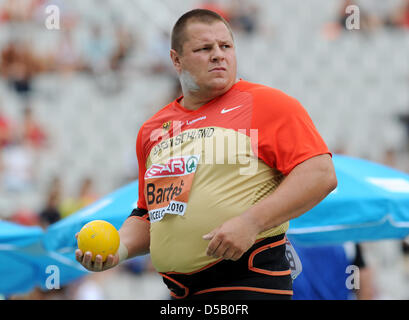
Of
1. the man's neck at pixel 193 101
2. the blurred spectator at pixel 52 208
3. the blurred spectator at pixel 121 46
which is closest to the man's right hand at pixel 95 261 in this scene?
the man's neck at pixel 193 101

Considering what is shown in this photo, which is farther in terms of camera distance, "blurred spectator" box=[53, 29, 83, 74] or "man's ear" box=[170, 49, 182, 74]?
"blurred spectator" box=[53, 29, 83, 74]

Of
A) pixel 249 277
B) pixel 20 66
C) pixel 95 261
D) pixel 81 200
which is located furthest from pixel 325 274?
pixel 20 66

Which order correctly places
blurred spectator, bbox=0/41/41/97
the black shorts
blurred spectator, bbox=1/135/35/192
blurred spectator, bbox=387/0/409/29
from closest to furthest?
the black shorts → blurred spectator, bbox=1/135/35/192 → blurred spectator, bbox=0/41/41/97 → blurred spectator, bbox=387/0/409/29

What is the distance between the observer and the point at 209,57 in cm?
201

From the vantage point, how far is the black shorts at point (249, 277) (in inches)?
71.9

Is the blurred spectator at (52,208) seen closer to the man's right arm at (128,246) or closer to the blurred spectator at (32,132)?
the blurred spectator at (32,132)

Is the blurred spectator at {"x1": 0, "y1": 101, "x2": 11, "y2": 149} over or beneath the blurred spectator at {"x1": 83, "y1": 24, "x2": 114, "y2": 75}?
beneath

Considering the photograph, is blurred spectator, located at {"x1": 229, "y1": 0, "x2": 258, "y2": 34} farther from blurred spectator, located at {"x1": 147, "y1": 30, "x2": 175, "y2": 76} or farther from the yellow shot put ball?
the yellow shot put ball

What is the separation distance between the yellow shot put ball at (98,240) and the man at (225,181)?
3 cm

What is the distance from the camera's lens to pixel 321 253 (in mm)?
3615

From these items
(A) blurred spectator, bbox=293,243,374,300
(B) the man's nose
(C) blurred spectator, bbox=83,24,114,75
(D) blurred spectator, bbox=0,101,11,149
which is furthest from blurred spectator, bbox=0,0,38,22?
(B) the man's nose

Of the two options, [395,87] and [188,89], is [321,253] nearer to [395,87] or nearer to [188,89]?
[188,89]

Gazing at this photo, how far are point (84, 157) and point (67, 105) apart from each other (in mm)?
669

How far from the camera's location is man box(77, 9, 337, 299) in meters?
1.75
